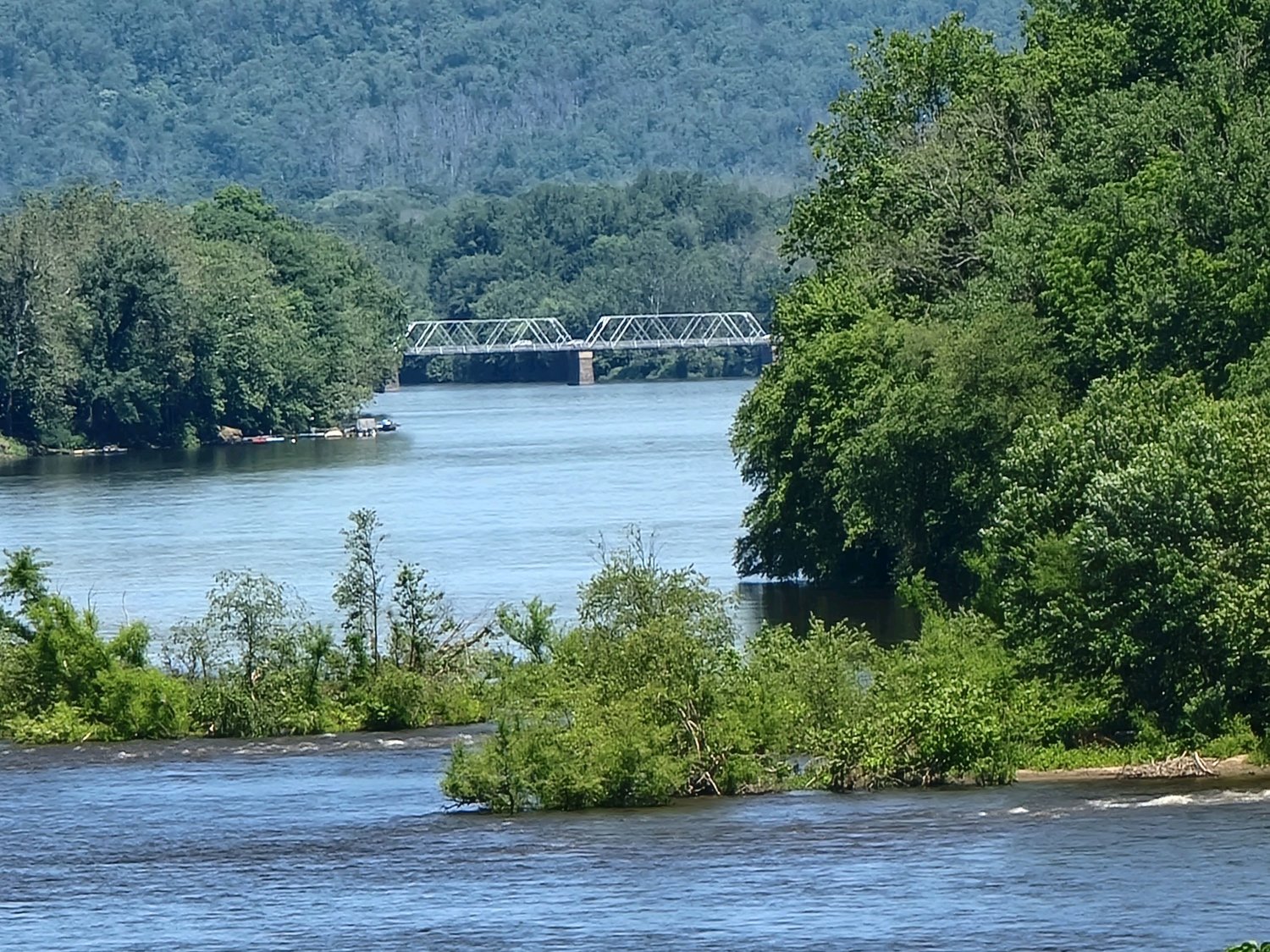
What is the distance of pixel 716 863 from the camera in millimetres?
36719

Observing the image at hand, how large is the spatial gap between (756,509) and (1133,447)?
2655 cm

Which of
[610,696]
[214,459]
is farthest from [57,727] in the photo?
[214,459]

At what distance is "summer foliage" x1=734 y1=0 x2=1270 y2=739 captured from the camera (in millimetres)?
41375

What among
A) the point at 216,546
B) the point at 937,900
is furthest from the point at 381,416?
the point at 937,900

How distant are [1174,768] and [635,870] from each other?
29.7 ft

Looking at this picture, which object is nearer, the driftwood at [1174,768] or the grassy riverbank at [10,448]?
the driftwood at [1174,768]

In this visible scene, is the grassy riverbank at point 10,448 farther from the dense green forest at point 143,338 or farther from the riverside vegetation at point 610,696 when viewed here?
the riverside vegetation at point 610,696

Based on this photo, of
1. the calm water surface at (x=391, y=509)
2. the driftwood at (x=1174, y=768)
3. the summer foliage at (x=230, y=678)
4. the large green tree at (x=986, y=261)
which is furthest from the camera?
the calm water surface at (x=391, y=509)

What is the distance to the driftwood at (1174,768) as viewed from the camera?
40844mm

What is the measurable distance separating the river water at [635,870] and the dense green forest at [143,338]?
102 m

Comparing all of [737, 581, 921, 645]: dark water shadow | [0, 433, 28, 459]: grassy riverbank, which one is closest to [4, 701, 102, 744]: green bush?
[737, 581, 921, 645]: dark water shadow

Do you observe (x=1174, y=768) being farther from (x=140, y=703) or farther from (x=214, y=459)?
(x=214, y=459)

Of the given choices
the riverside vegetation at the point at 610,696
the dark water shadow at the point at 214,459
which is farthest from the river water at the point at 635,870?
the dark water shadow at the point at 214,459

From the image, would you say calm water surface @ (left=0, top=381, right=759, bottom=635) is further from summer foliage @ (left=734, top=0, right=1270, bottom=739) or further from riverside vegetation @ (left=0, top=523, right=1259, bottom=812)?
riverside vegetation @ (left=0, top=523, right=1259, bottom=812)
